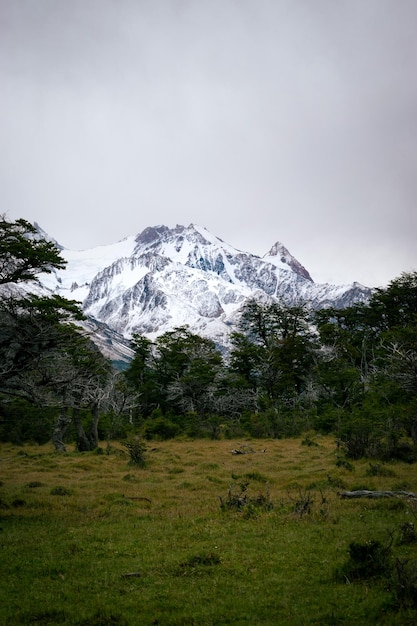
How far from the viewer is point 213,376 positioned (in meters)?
53.0

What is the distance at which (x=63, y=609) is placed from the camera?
8250 mm

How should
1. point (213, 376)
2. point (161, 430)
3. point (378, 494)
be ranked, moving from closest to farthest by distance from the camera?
point (378, 494) < point (161, 430) < point (213, 376)

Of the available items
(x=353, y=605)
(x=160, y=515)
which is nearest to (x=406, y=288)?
(x=160, y=515)

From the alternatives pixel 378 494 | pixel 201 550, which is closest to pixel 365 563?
pixel 201 550

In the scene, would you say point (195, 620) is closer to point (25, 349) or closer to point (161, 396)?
point (25, 349)

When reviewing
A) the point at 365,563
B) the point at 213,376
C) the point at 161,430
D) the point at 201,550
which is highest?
the point at 213,376

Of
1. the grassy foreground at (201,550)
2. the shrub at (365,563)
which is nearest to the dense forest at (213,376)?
the grassy foreground at (201,550)

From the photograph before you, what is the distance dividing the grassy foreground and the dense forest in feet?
13.0

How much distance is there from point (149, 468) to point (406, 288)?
39317 mm

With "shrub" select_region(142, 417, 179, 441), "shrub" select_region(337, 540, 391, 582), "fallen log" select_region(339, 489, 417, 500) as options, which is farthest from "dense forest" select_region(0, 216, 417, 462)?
"shrub" select_region(337, 540, 391, 582)

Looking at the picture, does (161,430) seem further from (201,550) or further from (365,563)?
(365,563)

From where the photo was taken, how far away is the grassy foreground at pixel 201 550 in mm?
8078

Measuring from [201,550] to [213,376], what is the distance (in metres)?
41.8

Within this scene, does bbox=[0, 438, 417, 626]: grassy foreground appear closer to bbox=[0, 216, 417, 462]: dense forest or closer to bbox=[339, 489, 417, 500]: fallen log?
bbox=[339, 489, 417, 500]: fallen log
